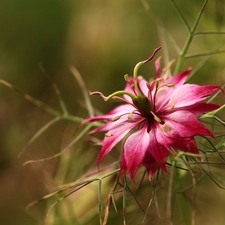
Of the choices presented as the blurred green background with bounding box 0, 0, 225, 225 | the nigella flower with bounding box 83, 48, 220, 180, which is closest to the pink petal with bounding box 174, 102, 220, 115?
the nigella flower with bounding box 83, 48, 220, 180

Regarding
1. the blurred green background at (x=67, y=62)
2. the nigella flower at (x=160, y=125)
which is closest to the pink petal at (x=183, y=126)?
A: the nigella flower at (x=160, y=125)

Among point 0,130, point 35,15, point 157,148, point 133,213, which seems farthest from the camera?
point 35,15

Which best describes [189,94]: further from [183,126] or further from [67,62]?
[67,62]

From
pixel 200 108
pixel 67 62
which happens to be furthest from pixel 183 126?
pixel 67 62

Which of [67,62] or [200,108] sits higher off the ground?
[67,62]

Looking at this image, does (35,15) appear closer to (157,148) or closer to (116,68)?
(116,68)

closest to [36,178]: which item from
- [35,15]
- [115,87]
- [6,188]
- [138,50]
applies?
[6,188]
